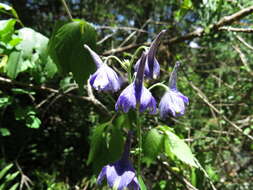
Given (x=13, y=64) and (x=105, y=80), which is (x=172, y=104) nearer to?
(x=105, y=80)

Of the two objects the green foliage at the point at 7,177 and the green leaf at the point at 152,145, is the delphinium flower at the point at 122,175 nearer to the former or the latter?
the green leaf at the point at 152,145

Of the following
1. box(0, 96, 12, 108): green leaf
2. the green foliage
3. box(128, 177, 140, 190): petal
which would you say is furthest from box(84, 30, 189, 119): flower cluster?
the green foliage

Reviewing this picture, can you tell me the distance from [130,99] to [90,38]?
610mm

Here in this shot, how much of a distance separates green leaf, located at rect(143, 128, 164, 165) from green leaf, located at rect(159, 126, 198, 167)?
0.17 ft

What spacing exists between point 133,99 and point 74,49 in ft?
1.98

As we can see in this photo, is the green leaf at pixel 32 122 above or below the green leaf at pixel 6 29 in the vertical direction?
below

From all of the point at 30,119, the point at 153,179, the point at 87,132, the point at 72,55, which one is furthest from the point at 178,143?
the point at 87,132

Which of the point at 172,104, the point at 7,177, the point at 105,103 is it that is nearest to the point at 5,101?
the point at 7,177

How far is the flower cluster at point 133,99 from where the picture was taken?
1.15 m

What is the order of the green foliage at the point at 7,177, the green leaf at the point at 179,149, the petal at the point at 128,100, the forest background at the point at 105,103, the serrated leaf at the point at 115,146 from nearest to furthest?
the petal at the point at 128,100 < the green leaf at the point at 179,149 < the serrated leaf at the point at 115,146 < the forest background at the point at 105,103 < the green foliage at the point at 7,177

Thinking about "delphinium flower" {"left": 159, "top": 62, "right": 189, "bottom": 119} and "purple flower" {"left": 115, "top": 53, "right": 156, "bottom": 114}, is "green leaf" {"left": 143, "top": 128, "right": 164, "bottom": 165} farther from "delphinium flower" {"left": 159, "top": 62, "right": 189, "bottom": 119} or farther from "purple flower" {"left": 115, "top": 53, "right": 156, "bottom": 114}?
"purple flower" {"left": 115, "top": 53, "right": 156, "bottom": 114}

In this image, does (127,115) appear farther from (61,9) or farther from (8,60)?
(61,9)

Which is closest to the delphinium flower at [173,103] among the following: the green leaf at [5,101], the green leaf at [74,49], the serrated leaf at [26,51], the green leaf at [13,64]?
the green leaf at [74,49]

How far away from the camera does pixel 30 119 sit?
223 centimetres
